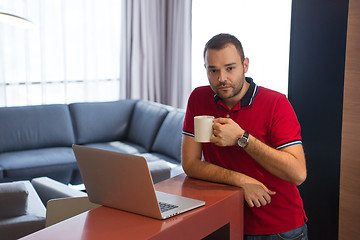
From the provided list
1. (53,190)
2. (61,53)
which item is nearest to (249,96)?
(53,190)

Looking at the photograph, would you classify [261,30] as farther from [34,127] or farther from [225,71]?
[225,71]

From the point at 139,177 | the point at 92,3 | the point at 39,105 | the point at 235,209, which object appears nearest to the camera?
the point at 139,177

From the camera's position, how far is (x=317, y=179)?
279 centimetres

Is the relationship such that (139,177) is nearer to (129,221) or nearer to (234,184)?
(129,221)

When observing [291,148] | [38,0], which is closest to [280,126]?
[291,148]

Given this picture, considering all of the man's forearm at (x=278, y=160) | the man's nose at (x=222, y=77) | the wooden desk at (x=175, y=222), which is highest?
the man's nose at (x=222, y=77)

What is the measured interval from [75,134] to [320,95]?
3.07 meters

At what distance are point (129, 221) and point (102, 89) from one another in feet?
13.9

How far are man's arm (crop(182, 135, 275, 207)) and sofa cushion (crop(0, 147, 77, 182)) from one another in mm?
2703

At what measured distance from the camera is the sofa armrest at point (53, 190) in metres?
2.82

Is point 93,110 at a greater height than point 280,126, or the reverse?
point 280,126

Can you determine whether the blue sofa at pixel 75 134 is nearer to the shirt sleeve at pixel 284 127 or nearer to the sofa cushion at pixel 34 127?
the sofa cushion at pixel 34 127

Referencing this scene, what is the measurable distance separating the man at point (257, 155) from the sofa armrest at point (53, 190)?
1142mm

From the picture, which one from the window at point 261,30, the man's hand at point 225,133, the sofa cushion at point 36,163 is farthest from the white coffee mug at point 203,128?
the sofa cushion at point 36,163
